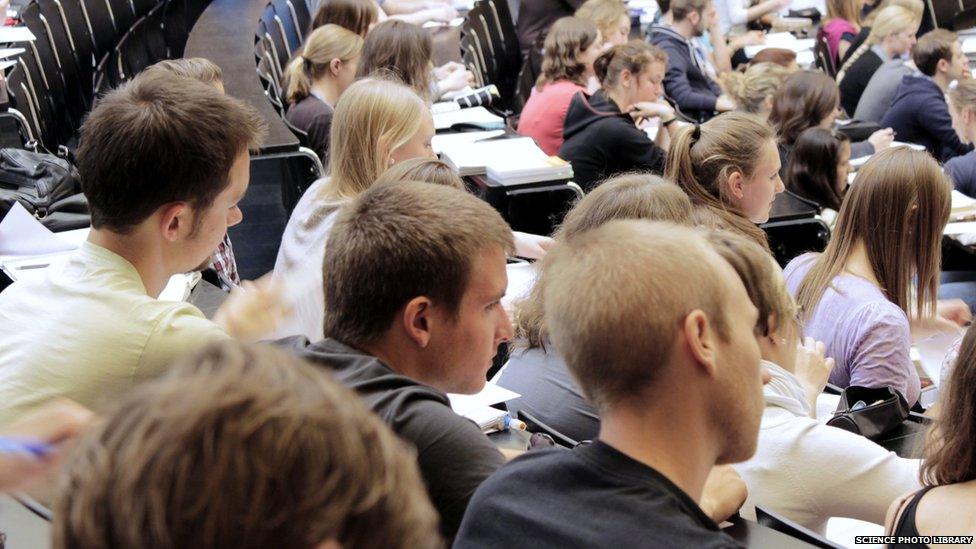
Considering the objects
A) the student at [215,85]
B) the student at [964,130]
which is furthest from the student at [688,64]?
the student at [215,85]

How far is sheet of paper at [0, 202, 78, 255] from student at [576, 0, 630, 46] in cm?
397

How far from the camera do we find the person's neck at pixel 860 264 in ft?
9.61

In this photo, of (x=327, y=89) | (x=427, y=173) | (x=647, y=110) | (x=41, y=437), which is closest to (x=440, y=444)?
(x=41, y=437)

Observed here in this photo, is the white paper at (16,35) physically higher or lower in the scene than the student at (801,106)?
higher

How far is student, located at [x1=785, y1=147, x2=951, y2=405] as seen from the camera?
280 centimetres

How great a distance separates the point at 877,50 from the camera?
7.11 metres

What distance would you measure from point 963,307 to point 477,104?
9.77 ft

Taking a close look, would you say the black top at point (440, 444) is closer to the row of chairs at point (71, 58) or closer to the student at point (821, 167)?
the row of chairs at point (71, 58)

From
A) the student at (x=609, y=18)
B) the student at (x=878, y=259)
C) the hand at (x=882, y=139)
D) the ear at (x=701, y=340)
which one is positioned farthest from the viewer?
the student at (x=609, y=18)

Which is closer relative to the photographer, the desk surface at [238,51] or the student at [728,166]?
the student at [728,166]

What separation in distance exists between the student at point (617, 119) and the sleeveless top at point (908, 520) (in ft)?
10.6

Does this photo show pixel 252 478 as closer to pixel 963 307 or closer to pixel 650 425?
pixel 650 425

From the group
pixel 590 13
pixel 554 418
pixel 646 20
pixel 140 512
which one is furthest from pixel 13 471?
pixel 646 20

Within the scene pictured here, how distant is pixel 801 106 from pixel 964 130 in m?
0.79
